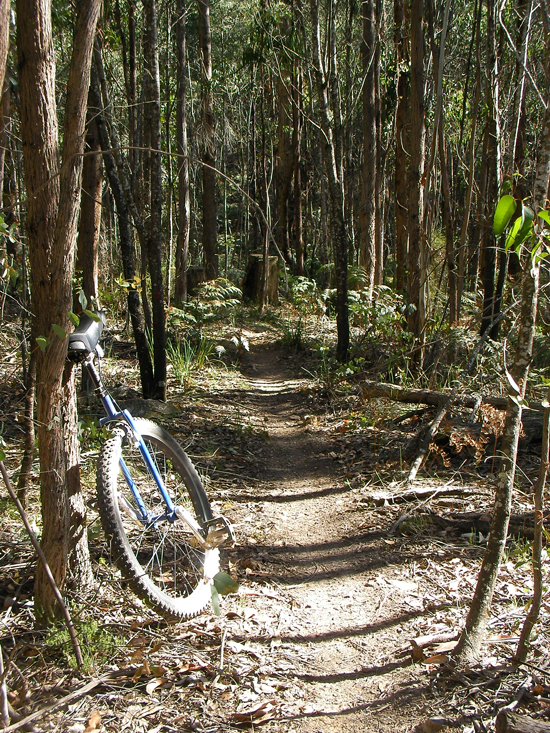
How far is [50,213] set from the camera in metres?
2.78

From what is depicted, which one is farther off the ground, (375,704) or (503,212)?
(503,212)

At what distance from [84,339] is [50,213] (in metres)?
0.68

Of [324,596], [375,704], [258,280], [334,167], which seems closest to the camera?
[375,704]

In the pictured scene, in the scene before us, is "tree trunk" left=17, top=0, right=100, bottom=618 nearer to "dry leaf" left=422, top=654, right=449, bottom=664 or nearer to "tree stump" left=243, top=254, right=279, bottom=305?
"dry leaf" left=422, top=654, right=449, bottom=664

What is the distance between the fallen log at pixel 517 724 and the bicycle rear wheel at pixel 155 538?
5.20 ft

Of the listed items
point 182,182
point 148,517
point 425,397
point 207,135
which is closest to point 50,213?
point 148,517

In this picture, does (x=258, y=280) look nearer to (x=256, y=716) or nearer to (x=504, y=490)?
(x=504, y=490)

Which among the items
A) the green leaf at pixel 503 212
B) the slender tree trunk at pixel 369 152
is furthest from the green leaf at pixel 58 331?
the slender tree trunk at pixel 369 152

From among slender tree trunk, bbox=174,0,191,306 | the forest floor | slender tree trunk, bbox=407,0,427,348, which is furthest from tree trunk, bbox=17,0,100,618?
slender tree trunk, bbox=174,0,191,306

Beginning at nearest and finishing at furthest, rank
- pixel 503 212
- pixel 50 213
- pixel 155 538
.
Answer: pixel 503 212
pixel 50 213
pixel 155 538

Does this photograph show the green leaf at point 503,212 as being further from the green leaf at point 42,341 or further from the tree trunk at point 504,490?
the green leaf at point 42,341

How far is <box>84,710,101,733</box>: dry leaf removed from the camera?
2.36 meters

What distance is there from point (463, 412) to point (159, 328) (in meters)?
3.59

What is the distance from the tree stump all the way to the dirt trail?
10264 millimetres
